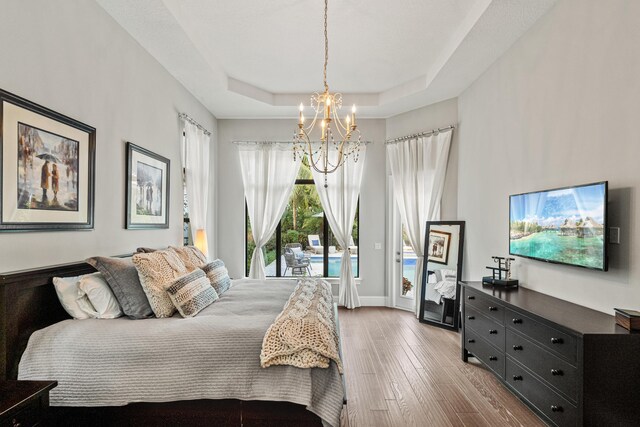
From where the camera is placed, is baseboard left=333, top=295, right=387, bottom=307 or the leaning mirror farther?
baseboard left=333, top=295, right=387, bottom=307

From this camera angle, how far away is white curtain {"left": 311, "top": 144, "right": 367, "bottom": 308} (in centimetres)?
566

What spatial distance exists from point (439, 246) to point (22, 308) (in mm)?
4435

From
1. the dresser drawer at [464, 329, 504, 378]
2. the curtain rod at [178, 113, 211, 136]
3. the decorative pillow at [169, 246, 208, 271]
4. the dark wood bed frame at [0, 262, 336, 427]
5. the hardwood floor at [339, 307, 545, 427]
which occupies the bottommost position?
the hardwood floor at [339, 307, 545, 427]

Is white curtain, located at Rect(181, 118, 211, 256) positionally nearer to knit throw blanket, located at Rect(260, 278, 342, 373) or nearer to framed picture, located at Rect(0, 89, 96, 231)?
framed picture, located at Rect(0, 89, 96, 231)

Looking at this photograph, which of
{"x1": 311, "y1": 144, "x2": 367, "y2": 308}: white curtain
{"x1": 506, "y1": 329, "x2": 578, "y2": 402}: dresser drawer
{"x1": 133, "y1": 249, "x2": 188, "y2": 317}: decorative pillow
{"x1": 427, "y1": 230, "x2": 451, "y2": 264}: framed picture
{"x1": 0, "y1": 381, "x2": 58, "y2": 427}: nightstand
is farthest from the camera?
{"x1": 311, "y1": 144, "x2": 367, "y2": 308}: white curtain

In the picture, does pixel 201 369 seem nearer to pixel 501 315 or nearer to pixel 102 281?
pixel 102 281

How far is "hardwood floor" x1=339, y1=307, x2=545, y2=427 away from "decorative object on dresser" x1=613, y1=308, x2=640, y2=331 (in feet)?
3.29

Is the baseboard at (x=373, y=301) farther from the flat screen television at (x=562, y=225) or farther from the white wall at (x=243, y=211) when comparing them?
the flat screen television at (x=562, y=225)

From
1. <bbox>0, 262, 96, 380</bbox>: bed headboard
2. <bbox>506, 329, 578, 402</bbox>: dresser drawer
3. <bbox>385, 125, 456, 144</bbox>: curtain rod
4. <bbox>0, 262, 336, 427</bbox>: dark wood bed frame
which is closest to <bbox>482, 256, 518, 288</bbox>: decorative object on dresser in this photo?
<bbox>506, 329, 578, 402</bbox>: dresser drawer

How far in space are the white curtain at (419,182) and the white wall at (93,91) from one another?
3.23m

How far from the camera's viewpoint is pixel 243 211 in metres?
5.79

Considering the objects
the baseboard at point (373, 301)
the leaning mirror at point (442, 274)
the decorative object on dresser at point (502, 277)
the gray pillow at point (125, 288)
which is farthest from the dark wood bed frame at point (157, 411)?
the baseboard at point (373, 301)

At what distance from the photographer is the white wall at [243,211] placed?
18.9 ft

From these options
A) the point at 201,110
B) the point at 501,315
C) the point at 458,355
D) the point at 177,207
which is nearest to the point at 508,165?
the point at 501,315
